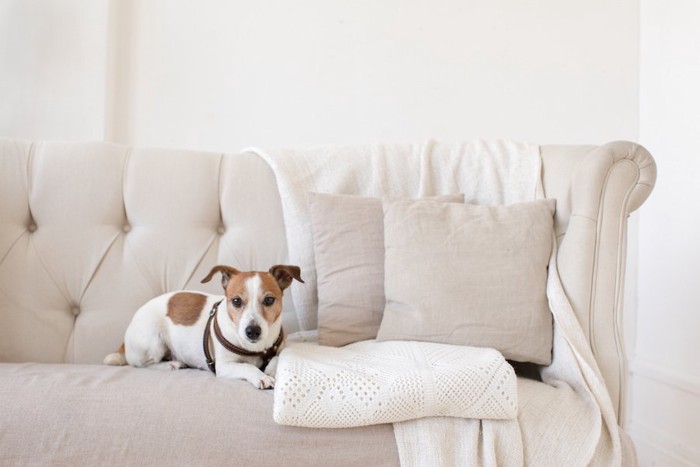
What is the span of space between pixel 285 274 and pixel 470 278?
1.57 ft

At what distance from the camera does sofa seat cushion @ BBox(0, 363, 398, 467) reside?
1.07 meters

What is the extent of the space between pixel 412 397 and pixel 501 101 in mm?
1595

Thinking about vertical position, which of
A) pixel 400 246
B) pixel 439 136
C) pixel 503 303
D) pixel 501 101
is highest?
pixel 501 101

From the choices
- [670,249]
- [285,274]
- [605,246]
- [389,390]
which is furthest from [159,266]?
[670,249]

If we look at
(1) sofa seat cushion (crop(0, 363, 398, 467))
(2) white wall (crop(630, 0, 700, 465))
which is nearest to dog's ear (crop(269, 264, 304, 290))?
(1) sofa seat cushion (crop(0, 363, 398, 467))

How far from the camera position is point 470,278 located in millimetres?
1471

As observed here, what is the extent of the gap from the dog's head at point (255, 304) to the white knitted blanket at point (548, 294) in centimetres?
21

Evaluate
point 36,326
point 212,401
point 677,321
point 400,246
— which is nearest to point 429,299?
point 400,246

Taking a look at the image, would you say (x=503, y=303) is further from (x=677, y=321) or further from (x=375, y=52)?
(x=375, y=52)

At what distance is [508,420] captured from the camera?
3.88 feet

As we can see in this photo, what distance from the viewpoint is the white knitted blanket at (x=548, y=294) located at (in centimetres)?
115

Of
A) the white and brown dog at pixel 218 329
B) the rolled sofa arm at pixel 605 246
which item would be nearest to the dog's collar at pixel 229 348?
the white and brown dog at pixel 218 329

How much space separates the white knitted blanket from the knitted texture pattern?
4cm

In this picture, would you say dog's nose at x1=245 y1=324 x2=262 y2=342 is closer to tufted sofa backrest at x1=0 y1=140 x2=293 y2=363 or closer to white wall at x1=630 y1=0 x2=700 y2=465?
tufted sofa backrest at x1=0 y1=140 x2=293 y2=363
